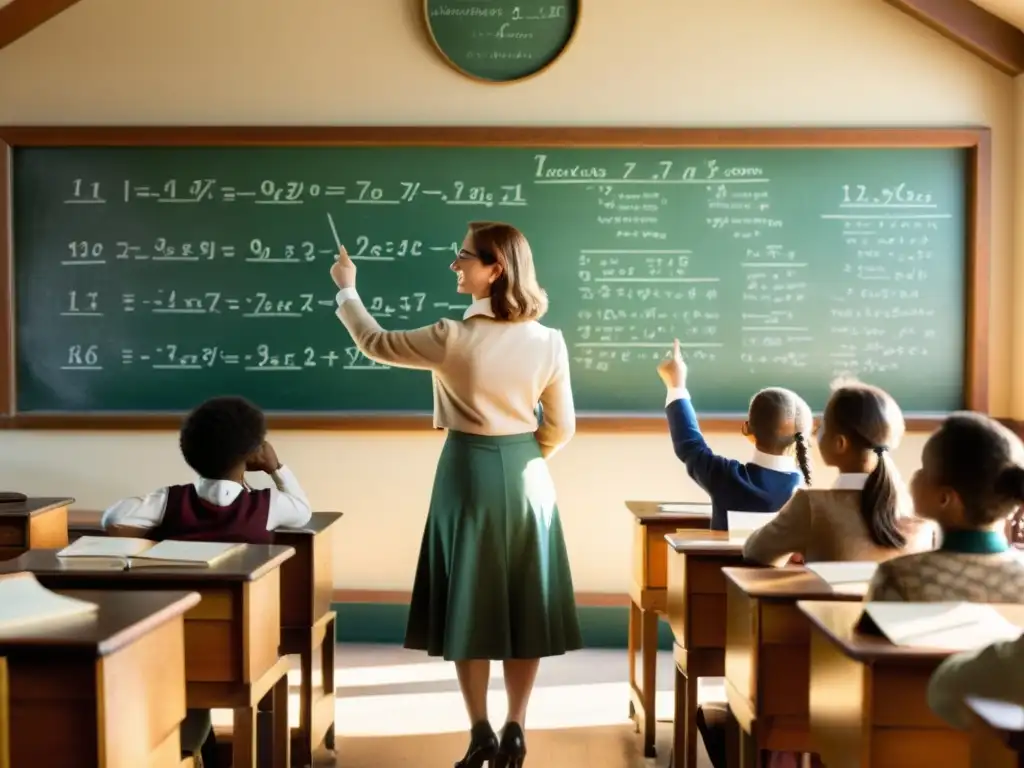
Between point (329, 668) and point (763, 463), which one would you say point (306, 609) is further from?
point (763, 463)

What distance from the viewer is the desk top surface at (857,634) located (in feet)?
4.74

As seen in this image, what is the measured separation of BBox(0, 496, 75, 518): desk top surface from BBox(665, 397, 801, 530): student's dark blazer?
1.92 meters

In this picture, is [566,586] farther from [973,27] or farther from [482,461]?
[973,27]

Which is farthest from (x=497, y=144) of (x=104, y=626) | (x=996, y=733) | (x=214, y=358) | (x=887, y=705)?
(x=996, y=733)

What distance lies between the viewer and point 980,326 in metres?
4.23

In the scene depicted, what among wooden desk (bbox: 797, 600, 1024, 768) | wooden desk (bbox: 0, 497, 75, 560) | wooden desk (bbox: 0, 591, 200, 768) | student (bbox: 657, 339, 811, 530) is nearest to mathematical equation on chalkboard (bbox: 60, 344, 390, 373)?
wooden desk (bbox: 0, 497, 75, 560)

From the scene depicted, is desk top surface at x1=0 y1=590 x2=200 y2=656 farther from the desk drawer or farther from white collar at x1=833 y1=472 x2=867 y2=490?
the desk drawer

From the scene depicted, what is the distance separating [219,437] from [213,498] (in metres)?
0.15

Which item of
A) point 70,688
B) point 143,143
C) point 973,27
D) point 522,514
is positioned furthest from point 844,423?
point 143,143

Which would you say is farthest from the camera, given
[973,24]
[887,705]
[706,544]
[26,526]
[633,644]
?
[973,24]

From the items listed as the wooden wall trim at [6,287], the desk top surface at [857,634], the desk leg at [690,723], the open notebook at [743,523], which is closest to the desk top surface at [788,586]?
the desk top surface at [857,634]

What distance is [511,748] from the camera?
269 cm

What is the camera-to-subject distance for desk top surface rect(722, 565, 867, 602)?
194 cm

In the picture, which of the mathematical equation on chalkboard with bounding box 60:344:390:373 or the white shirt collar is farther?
the mathematical equation on chalkboard with bounding box 60:344:390:373
